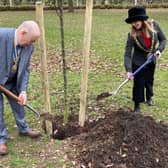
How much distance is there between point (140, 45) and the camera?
19.8 feet

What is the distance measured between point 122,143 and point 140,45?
187 cm

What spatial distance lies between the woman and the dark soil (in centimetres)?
99

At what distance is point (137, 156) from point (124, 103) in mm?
2372

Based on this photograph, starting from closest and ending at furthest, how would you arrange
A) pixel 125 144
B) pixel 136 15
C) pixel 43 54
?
pixel 125 144 → pixel 43 54 → pixel 136 15

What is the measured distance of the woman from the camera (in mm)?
5666

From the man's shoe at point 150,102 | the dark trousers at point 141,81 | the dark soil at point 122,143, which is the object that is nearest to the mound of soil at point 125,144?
the dark soil at point 122,143

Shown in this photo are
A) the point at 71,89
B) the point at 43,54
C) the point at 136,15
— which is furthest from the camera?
the point at 71,89

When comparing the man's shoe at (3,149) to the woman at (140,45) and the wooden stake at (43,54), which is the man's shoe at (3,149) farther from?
the woman at (140,45)

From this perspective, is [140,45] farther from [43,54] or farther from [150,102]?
[43,54]

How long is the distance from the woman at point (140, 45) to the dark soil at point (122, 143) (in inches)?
39.1

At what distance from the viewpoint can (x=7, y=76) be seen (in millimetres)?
4785

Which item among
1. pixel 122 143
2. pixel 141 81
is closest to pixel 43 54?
pixel 122 143

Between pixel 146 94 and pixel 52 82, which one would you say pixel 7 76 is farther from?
pixel 52 82

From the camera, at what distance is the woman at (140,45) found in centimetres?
567
